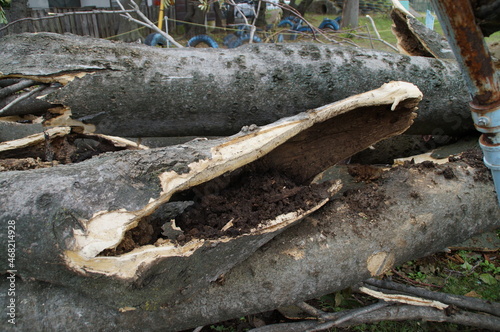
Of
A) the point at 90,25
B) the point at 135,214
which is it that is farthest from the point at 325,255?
the point at 90,25

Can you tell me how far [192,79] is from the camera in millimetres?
2029

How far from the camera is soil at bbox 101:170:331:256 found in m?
1.41

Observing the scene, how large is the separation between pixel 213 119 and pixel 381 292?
1228mm

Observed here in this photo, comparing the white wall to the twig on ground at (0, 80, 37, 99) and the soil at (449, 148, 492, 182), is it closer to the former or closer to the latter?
the twig on ground at (0, 80, 37, 99)

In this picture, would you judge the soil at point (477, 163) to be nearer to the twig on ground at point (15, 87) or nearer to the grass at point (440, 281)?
the grass at point (440, 281)

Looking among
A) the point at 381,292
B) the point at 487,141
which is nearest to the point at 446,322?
the point at 381,292

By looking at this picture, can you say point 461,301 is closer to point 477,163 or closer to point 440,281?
point 440,281

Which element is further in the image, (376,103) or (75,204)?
(376,103)

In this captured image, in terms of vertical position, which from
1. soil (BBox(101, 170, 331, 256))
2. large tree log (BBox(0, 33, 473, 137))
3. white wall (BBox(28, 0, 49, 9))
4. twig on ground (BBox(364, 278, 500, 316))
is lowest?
twig on ground (BBox(364, 278, 500, 316))

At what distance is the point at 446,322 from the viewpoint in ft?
6.66

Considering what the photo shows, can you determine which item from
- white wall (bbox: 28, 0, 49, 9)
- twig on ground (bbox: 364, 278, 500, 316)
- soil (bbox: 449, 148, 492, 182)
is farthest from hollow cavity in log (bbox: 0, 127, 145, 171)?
white wall (bbox: 28, 0, 49, 9)

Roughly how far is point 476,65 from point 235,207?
0.93 m

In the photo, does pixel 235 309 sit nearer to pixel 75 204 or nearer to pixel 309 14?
pixel 75 204

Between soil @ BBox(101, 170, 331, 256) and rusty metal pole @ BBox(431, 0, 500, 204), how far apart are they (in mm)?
602
